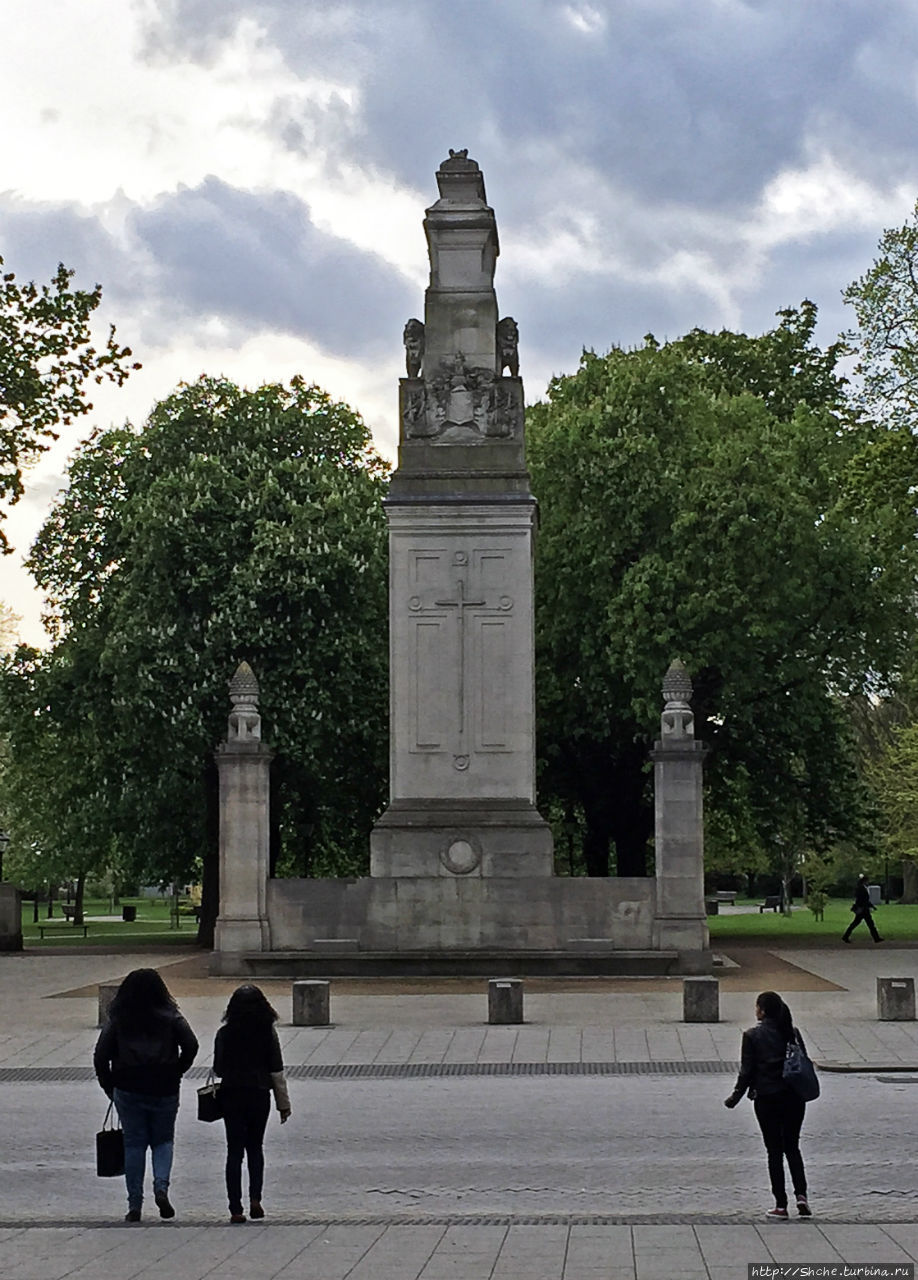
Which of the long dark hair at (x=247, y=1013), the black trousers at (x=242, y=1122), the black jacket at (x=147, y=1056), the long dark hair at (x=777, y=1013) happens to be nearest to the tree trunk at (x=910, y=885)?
the long dark hair at (x=777, y=1013)

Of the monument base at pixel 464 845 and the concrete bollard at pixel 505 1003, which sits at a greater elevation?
the monument base at pixel 464 845

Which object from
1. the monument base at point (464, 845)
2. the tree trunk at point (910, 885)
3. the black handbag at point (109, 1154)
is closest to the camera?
the black handbag at point (109, 1154)

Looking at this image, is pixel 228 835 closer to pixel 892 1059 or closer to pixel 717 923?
pixel 892 1059

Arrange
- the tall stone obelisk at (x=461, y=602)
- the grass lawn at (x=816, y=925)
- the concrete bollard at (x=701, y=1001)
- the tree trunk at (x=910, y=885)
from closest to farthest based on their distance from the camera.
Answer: the concrete bollard at (x=701, y=1001), the tall stone obelisk at (x=461, y=602), the grass lawn at (x=816, y=925), the tree trunk at (x=910, y=885)

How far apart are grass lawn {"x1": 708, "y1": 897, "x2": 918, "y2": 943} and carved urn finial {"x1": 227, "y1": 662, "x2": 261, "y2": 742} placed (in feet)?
59.3

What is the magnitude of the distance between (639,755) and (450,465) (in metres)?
15.9

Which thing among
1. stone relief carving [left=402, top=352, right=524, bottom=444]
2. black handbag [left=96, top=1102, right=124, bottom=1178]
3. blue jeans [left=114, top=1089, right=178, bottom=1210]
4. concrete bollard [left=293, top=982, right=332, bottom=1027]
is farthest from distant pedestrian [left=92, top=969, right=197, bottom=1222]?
stone relief carving [left=402, top=352, right=524, bottom=444]

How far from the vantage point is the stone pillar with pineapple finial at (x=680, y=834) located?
114ft

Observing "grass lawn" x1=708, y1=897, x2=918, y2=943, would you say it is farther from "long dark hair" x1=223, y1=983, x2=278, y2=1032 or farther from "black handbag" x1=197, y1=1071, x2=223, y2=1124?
"black handbag" x1=197, y1=1071, x2=223, y2=1124

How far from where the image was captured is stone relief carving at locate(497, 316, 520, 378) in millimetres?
37656

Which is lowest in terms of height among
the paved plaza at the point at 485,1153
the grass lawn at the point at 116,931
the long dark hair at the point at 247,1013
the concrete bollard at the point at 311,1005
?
the grass lawn at the point at 116,931

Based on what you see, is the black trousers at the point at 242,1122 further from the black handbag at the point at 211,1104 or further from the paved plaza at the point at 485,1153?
the paved plaza at the point at 485,1153

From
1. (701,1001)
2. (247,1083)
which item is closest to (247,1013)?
(247,1083)

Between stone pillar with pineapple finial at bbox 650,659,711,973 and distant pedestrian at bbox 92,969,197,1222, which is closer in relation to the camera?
distant pedestrian at bbox 92,969,197,1222
